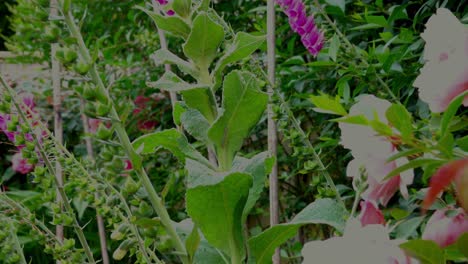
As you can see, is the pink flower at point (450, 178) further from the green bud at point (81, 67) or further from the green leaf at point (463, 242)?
the green bud at point (81, 67)

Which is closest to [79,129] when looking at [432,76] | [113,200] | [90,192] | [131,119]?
[131,119]

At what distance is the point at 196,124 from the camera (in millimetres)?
707

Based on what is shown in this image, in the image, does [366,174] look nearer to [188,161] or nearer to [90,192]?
[188,161]

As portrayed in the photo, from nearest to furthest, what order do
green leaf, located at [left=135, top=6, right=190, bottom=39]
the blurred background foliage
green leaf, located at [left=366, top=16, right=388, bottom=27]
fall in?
green leaf, located at [left=135, top=6, right=190, bottom=39] < the blurred background foliage < green leaf, located at [left=366, top=16, right=388, bottom=27]

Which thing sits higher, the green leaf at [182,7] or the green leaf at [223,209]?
the green leaf at [182,7]

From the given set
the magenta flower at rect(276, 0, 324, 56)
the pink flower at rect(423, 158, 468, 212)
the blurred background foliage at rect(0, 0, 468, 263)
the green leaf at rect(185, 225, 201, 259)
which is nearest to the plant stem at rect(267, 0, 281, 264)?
the blurred background foliage at rect(0, 0, 468, 263)

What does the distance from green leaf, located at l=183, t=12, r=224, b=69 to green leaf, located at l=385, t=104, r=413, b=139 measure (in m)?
0.20

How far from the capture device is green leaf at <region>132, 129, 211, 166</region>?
0.70m

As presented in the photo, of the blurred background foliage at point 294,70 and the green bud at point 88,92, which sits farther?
the blurred background foliage at point 294,70

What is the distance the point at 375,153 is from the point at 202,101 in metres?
0.19

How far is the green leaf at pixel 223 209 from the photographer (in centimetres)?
61

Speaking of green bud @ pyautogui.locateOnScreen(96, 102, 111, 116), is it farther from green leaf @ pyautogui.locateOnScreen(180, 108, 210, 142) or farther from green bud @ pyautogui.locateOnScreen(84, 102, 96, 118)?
green leaf @ pyautogui.locateOnScreen(180, 108, 210, 142)

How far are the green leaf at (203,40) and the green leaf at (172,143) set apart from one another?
3.4 inches

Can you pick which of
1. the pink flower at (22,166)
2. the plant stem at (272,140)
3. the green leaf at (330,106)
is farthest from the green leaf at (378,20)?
the green leaf at (330,106)
